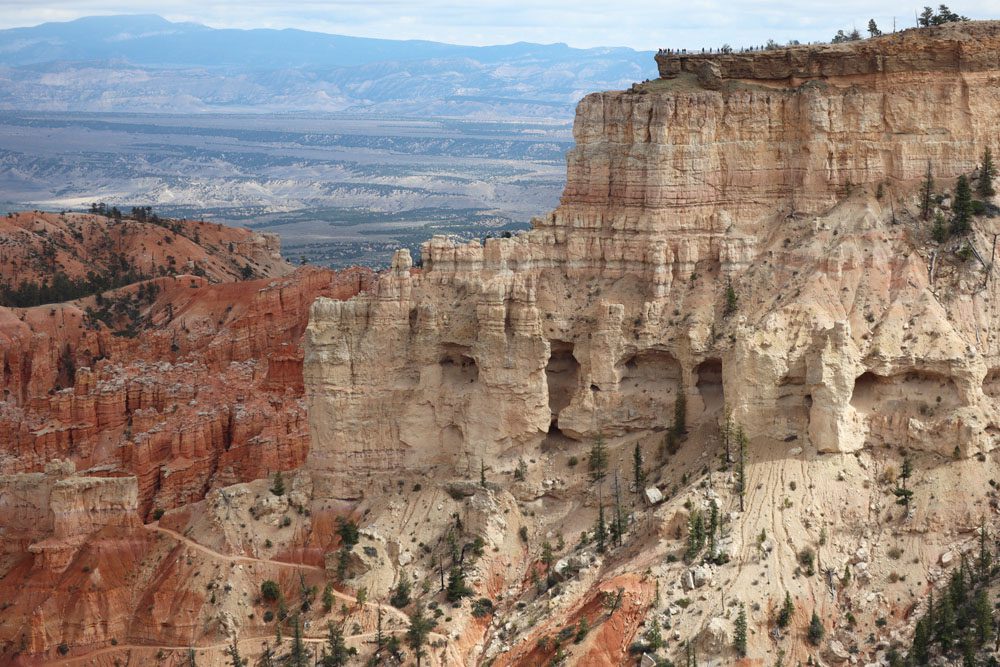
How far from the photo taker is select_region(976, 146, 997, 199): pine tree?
53.4 meters

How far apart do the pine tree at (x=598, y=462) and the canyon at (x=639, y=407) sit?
4.6 inches

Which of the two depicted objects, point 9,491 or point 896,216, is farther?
point 9,491

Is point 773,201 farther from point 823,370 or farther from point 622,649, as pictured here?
point 622,649

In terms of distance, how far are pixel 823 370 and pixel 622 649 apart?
11487mm

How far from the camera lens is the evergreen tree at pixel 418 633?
47938mm

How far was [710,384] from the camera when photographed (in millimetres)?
54906

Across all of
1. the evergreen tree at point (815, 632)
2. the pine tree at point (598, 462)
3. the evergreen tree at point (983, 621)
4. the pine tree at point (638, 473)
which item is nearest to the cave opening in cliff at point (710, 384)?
the pine tree at point (638, 473)

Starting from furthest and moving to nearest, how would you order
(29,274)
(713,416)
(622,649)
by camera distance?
(29,274), (713,416), (622,649)

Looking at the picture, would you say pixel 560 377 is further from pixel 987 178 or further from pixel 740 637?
pixel 987 178

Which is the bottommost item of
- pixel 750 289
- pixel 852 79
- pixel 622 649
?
pixel 622 649

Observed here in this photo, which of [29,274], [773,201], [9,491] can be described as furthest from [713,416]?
[29,274]

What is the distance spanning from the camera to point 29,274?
328 feet

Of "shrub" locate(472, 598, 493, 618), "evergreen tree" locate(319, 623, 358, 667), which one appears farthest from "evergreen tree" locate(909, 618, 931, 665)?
"evergreen tree" locate(319, 623, 358, 667)

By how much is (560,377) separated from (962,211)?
15.7 m
